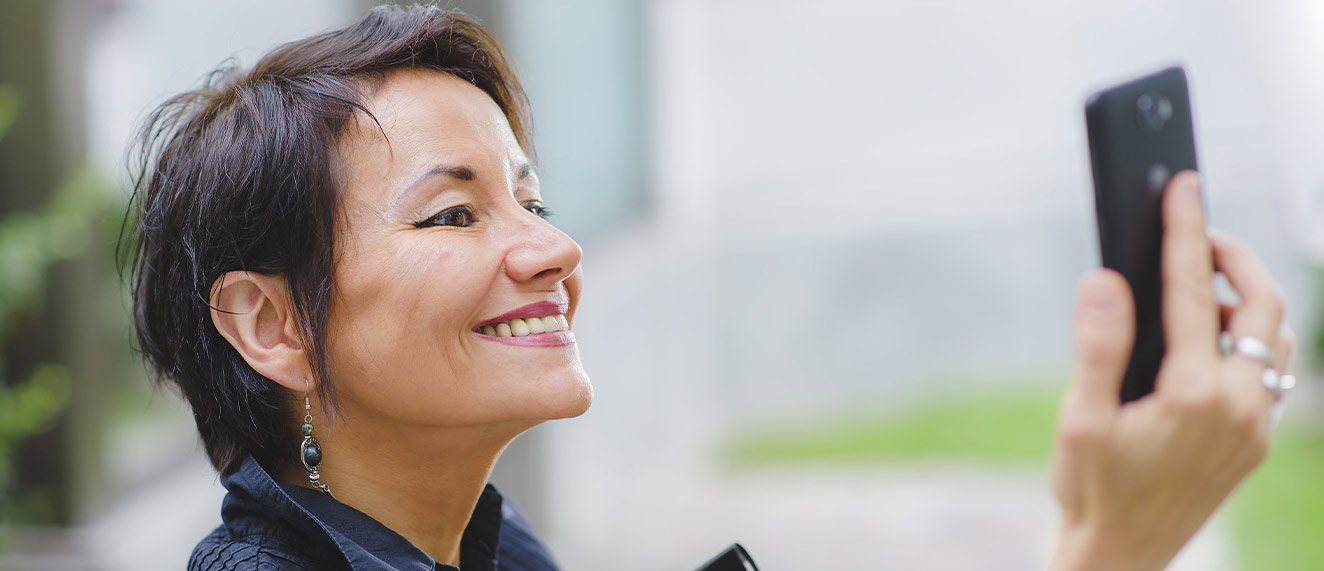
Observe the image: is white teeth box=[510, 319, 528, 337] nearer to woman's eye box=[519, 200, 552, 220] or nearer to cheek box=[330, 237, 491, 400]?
cheek box=[330, 237, 491, 400]

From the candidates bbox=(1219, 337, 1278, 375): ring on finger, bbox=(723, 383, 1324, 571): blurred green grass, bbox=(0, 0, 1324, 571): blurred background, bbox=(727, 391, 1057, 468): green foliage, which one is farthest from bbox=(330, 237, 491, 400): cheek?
bbox=(727, 391, 1057, 468): green foliage

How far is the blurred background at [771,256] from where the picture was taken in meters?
2.64

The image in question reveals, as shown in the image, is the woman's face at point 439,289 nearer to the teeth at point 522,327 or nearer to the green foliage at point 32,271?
the teeth at point 522,327

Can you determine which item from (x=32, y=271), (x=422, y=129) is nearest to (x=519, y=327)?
(x=422, y=129)

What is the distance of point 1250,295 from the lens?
98 centimetres

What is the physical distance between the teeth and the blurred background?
119cm

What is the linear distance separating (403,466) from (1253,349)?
0.79m

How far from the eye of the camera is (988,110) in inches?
272

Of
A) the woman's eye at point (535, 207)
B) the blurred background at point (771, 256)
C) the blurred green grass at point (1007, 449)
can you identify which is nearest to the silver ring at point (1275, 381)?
the woman's eye at point (535, 207)

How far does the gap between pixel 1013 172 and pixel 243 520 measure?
20.8 feet

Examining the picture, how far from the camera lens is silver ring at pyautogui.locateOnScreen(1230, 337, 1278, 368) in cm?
94

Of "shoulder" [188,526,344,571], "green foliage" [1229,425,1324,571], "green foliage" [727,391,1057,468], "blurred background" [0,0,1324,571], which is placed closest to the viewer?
"shoulder" [188,526,344,571]

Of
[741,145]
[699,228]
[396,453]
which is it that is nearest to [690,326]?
[699,228]

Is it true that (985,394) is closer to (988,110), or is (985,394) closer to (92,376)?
(988,110)
